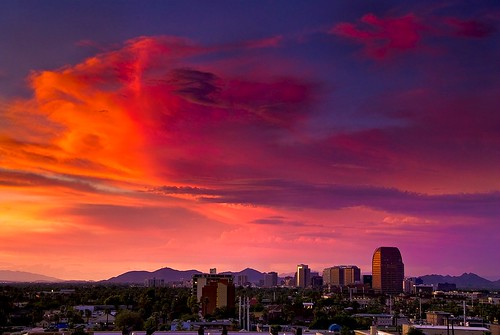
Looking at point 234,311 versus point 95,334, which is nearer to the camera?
point 95,334

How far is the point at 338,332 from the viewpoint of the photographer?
67562mm

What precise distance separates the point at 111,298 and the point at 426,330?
343ft

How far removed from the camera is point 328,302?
598 feet

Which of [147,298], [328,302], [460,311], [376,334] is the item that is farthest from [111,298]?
[376,334]

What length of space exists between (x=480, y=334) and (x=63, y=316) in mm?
82126

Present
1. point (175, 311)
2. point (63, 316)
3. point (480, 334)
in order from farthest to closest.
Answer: point (175, 311)
point (63, 316)
point (480, 334)

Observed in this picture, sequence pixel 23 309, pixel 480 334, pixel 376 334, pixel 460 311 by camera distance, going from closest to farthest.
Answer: pixel 376 334
pixel 480 334
pixel 23 309
pixel 460 311

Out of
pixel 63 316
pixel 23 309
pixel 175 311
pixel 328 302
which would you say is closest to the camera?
pixel 63 316

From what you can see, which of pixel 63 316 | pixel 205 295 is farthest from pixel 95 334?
pixel 205 295

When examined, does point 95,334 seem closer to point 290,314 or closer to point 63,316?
point 63,316

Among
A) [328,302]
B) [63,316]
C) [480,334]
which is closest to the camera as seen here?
[480,334]

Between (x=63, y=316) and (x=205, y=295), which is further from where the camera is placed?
(x=205, y=295)

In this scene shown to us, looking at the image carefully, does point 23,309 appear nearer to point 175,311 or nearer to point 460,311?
point 175,311

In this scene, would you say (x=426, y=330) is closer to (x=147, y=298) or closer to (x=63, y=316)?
(x=63, y=316)
